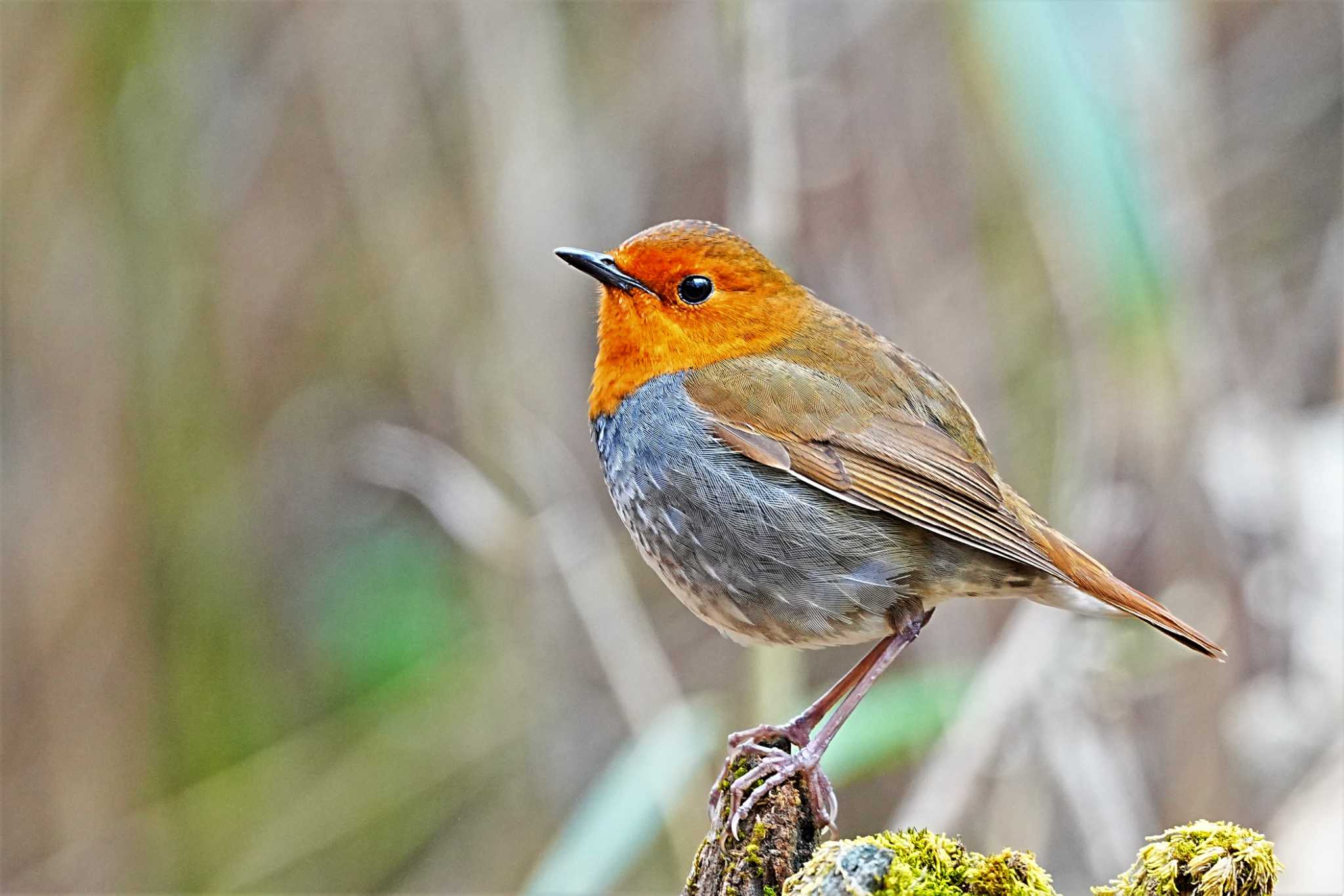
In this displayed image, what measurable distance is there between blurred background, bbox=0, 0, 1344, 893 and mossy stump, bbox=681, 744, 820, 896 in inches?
42.4

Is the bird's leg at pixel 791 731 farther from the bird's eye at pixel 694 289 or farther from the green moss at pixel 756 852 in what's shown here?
the bird's eye at pixel 694 289

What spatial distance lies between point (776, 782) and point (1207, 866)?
89 centimetres

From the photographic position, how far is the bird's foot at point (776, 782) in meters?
2.35

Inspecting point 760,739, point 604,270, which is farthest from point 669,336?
point 760,739

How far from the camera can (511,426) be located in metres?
4.55

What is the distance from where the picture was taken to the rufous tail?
106 inches

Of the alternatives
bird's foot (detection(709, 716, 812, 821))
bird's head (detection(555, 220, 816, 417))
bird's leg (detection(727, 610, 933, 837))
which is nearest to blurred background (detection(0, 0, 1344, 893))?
bird's head (detection(555, 220, 816, 417))

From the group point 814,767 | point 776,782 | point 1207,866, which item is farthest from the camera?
point 814,767

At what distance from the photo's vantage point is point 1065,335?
13.1 ft

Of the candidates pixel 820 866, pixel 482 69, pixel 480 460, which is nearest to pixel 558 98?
pixel 482 69

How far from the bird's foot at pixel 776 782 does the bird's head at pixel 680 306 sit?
0.93 meters

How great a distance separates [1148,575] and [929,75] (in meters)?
1.92

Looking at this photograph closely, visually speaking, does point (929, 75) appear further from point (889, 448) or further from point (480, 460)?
point (889, 448)

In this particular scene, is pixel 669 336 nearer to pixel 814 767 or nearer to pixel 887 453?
pixel 887 453
